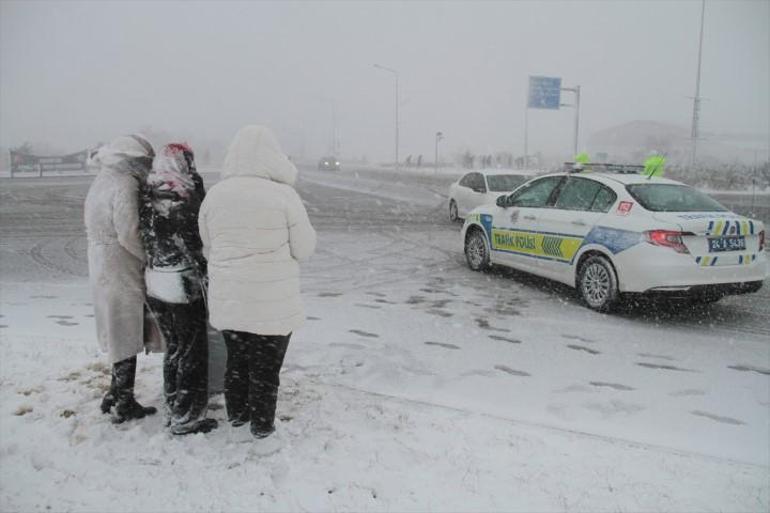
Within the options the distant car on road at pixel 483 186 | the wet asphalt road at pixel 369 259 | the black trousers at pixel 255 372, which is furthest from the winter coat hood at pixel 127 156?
the distant car on road at pixel 483 186

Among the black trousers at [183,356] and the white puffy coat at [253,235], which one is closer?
the white puffy coat at [253,235]

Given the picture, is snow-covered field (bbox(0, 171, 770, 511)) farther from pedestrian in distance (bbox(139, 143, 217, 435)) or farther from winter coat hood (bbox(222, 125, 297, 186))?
winter coat hood (bbox(222, 125, 297, 186))

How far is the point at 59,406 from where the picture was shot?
13.5ft

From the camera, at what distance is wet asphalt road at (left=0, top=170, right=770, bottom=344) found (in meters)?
7.36

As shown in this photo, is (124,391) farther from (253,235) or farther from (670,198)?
(670,198)

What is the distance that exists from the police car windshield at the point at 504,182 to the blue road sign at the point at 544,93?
24.0m

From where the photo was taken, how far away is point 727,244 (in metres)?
6.50

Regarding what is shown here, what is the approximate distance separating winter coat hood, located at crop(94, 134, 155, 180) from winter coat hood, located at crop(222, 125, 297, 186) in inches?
25.3

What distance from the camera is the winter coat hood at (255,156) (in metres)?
3.41

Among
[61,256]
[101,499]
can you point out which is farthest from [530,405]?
[61,256]

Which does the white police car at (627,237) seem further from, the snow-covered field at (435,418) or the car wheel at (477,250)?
the car wheel at (477,250)

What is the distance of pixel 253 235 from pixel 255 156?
44 centimetres

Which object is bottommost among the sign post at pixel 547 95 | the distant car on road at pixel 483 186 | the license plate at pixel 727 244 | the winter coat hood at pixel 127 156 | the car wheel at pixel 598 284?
the car wheel at pixel 598 284

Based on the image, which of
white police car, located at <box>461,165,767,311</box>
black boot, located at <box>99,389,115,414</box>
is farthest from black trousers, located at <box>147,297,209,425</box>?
white police car, located at <box>461,165,767,311</box>
